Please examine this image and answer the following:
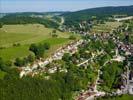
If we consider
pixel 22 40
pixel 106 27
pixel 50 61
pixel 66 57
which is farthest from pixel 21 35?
pixel 106 27

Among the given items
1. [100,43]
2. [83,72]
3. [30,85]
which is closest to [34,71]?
[83,72]

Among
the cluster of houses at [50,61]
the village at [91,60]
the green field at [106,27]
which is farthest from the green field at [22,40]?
the green field at [106,27]

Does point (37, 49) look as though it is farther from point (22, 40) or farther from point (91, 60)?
point (22, 40)

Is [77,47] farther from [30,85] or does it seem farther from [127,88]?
[30,85]

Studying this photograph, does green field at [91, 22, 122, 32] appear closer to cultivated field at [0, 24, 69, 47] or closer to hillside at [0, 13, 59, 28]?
hillside at [0, 13, 59, 28]

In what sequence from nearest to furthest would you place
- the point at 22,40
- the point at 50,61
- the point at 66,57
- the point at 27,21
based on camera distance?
the point at 50,61
the point at 66,57
the point at 22,40
the point at 27,21

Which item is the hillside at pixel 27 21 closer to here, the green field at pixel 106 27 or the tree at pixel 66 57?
the green field at pixel 106 27

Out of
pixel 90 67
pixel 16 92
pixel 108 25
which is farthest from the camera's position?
pixel 108 25
